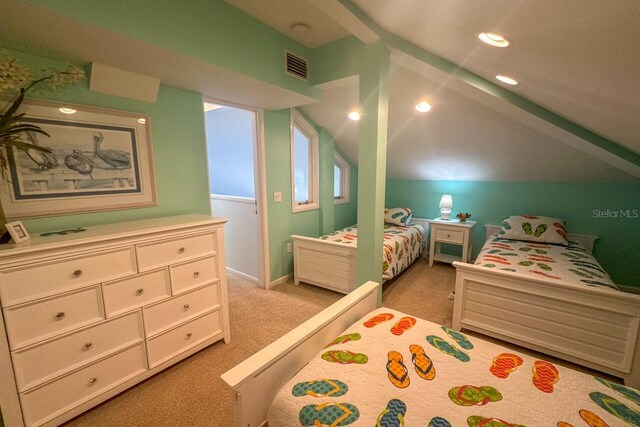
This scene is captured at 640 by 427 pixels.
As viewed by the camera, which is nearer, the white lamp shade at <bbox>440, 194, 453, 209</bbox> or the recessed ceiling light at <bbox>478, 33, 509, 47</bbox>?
the recessed ceiling light at <bbox>478, 33, 509, 47</bbox>

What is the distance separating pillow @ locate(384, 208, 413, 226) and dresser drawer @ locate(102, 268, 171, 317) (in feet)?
10.5

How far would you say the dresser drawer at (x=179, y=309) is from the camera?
5.75 ft

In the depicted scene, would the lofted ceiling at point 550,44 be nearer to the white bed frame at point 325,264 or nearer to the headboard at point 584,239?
the headboard at point 584,239

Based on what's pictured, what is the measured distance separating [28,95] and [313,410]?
2219mm

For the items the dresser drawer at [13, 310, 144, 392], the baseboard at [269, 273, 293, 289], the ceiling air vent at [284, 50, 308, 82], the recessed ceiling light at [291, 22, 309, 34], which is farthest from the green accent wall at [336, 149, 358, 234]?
the dresser drawer at [13, 310, 144, 392]

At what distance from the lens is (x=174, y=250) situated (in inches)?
71.9

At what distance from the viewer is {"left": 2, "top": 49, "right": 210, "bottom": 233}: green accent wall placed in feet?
5.79

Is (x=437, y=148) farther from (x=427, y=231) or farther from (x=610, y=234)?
(x=610, y=234)

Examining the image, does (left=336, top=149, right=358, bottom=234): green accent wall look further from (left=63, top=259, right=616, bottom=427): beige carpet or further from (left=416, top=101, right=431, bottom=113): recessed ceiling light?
(left=416, top=101, right=431, bottom=113): recessed ceiling light

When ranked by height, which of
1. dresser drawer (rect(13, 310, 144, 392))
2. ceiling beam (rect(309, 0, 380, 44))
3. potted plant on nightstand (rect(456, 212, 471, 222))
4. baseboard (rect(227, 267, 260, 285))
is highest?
ceiling beam (rect(309, 0, 380, 44))

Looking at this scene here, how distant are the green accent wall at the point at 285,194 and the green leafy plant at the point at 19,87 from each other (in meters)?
1.67

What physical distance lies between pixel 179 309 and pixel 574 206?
4480 mm

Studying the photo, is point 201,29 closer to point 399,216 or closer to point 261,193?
point 261,193

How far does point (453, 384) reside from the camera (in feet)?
3.45
